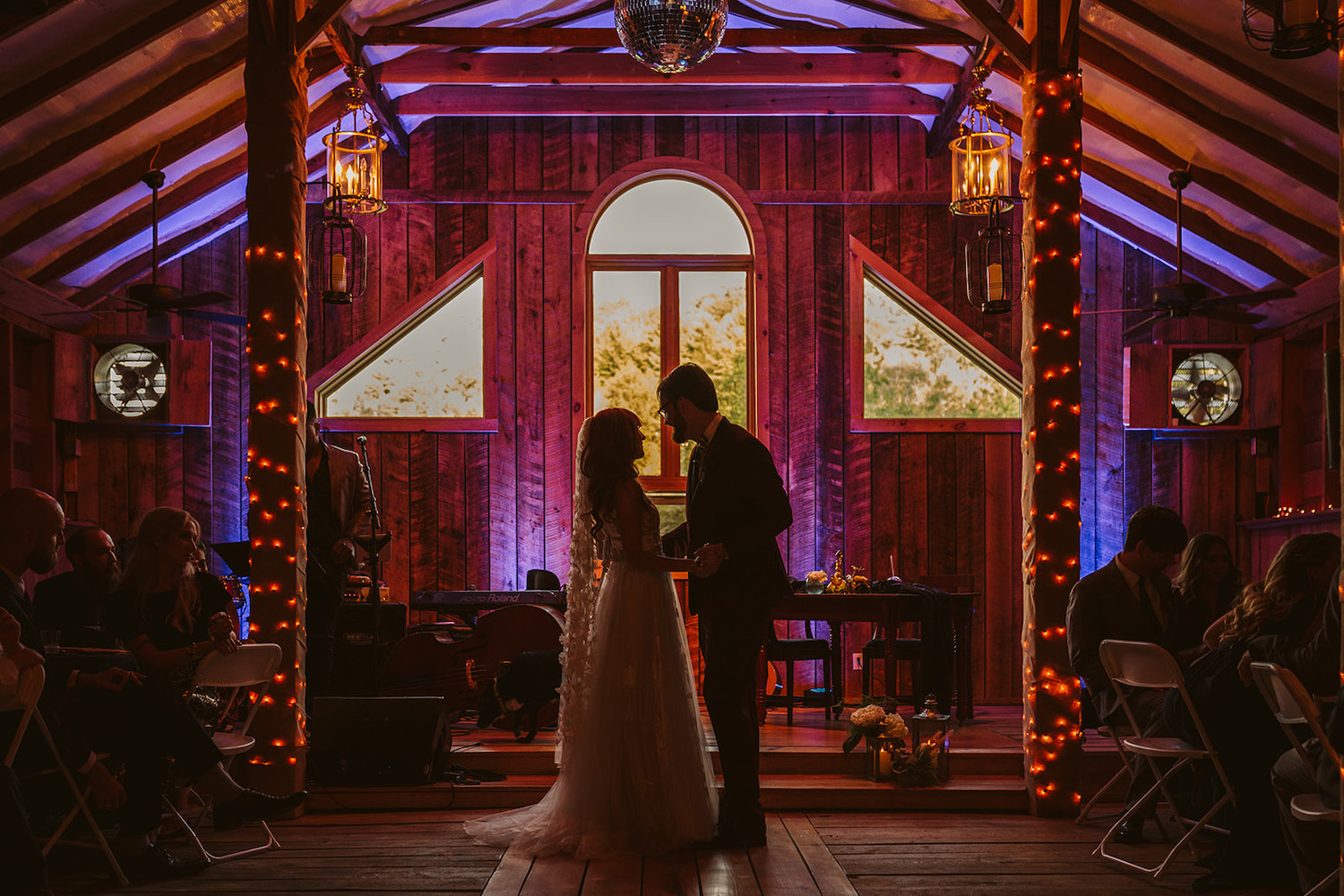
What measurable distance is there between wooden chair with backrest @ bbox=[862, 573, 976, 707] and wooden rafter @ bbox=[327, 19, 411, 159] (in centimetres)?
493

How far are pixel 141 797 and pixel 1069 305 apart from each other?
4556 mm

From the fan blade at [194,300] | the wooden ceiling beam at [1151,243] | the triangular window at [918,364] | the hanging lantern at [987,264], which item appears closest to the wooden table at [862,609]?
the hanging lantern at [987,264]

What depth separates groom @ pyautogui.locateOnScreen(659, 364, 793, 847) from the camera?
460 centimetres

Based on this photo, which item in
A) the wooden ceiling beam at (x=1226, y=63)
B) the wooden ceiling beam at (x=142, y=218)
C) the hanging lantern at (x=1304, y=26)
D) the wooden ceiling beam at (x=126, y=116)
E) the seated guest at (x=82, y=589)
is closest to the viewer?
the hanging lantern at (x=1304, y=26)

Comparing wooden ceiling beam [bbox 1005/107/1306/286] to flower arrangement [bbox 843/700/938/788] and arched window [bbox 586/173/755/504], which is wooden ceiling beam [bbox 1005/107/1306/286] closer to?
arched window [bbox 586/173/755/504]

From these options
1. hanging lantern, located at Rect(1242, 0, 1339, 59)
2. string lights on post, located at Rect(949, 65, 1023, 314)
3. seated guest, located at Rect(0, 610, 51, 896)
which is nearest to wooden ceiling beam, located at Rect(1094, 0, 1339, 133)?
string lights on post, located at Rect(949, 65, 1023, 314)

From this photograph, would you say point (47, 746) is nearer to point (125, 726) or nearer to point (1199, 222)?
point (125, 726)

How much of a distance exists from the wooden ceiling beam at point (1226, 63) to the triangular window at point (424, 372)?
512 cm

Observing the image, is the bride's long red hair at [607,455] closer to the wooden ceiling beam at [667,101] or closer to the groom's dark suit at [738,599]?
the groom's dark suit at [738,599]

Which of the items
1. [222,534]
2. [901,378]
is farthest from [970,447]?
[222,534]

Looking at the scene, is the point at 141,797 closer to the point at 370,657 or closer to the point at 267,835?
the point at 267,835

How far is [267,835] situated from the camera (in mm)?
4910

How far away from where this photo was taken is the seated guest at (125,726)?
4113 mm

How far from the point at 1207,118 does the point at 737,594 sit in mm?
5004
